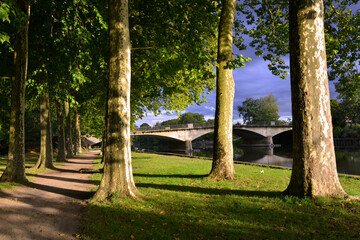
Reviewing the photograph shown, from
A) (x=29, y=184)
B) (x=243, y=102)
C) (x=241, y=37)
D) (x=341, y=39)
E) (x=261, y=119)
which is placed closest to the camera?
(x=29, y=184)

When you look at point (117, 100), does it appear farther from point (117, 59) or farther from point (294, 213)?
point (294, 213)

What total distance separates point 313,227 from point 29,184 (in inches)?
334

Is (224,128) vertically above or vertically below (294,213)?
above

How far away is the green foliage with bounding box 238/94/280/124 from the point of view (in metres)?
95.7

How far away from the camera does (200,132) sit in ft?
196

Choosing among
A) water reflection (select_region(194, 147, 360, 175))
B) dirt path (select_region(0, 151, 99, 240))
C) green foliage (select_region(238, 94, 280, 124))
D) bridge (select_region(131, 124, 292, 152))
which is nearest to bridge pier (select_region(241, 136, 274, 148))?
bridge (select_region(131, 124, 292, 152))

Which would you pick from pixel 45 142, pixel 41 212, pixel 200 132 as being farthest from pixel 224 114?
pixel 200 132

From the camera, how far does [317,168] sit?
5094mm

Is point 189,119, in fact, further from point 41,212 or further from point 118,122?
point 41,212

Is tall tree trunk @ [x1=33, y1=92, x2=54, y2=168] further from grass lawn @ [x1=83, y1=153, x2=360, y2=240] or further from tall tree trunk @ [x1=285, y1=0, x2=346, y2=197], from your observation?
tall tree trunk @ [x1=285, y1=0, x2=346, y2=197]

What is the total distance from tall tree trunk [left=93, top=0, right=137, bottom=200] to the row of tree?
2cm

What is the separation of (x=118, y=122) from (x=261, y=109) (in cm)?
9924

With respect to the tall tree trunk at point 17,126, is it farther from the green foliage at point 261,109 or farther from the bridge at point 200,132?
the green foliage at point 261,109

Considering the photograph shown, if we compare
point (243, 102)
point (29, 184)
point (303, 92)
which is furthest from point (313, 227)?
point (243, 102)
